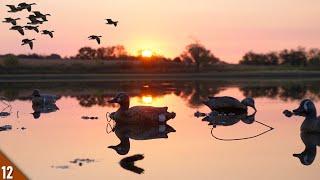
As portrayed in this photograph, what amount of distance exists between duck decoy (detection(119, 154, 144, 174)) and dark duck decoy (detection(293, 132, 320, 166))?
13.9 ft

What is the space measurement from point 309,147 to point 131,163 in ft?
18.7

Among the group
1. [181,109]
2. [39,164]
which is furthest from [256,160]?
[181,109]

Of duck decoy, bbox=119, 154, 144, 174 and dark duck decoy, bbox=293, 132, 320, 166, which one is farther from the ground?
dark duck decoy, bbox=293, 132, 320, 166

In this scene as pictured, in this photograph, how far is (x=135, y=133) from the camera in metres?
22.9

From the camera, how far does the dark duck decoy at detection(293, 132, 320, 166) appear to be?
56.6 feet

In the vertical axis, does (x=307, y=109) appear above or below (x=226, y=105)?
above

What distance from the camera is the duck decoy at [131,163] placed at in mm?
15875

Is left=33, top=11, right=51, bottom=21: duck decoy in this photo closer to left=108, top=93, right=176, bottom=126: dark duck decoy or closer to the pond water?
the pond water

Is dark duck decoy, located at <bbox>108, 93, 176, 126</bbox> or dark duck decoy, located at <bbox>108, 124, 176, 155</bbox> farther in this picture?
dark duck decoy, located at <bbox>108, 93, 176, 126</bbox>

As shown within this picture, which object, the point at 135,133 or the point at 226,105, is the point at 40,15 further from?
the point at 226,105

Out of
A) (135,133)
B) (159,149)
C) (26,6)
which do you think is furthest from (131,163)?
(26,6)

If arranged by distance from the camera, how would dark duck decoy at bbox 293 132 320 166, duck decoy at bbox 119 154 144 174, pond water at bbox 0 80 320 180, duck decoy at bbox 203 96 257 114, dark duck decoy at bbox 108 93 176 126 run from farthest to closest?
duck decoy at bbox 203 96 257 114, dark duck decoy at bbox 108 93 176 126, dark duck decoy at bbox 293 132 320 166, duck decoy at bbox 119 154 144 174, pond water at bbox 0 80 320 180

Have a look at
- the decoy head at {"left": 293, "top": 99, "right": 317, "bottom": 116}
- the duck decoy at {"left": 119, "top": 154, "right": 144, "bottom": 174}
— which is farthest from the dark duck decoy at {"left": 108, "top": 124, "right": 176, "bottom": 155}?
the decoy head at {"left": 293, "top": 99, "right": 317, "bottom": 116}

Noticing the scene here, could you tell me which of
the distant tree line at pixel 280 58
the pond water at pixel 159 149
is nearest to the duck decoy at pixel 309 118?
the pond water at pixel 159 149
